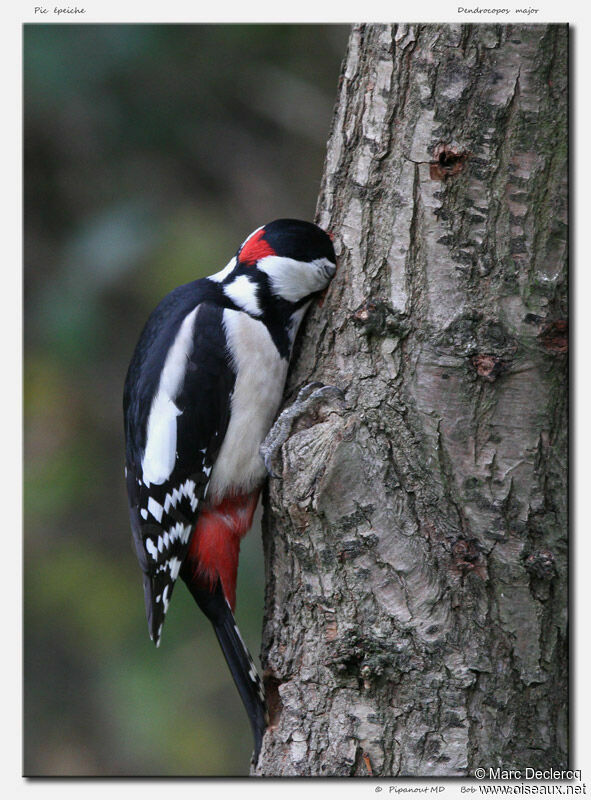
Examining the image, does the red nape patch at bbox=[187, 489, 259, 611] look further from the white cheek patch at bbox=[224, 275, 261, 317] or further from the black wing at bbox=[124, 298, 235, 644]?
the white cheek patch at bbox=[224, 275, 261, 317]

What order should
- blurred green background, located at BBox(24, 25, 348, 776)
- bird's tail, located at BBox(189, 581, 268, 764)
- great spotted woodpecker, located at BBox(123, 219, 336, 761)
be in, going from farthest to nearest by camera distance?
blurred green background, located at BBox(24, 25, 348, 776)
great spotted woodpecker, located at BBox(123, 219, 336, 761)
bird's tail, located at BBox(189, 581, 268, 764)

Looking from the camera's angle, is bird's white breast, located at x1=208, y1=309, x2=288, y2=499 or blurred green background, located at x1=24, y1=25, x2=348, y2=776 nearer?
bird's white breast, located at x1=208, y1=309, x2=288, y2=499

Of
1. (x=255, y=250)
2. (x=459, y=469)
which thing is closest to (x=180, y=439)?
(x=255, y=250)

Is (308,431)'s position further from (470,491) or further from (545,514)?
(545,514)

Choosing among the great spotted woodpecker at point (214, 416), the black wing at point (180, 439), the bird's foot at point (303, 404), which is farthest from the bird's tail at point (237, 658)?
the bird's foot at point (303, 404)

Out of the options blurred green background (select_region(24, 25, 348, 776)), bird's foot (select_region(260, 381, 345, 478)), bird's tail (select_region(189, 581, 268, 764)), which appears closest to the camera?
bird's foot (select_region(260, 381, 345, 478))

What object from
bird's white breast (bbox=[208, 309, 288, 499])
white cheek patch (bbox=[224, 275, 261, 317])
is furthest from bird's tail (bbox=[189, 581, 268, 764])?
white cheek patch (bbox=[224, 275, 261, 317])

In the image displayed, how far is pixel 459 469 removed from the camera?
149 centimetres

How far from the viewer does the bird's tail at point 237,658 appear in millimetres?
1695

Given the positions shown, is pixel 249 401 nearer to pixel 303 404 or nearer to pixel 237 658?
pixel 303 404

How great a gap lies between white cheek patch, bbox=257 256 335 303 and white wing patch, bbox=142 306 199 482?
21 cm

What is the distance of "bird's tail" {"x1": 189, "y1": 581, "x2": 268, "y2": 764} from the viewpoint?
1695 millimetres

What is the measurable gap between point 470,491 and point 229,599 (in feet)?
2.36
